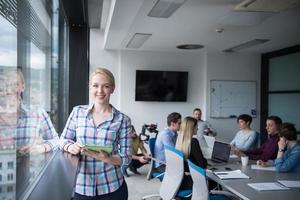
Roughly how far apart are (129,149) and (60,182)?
0.49 m

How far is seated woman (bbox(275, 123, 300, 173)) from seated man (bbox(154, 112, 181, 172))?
1417 millimetres

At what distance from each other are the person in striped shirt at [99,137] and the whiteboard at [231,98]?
6059mm

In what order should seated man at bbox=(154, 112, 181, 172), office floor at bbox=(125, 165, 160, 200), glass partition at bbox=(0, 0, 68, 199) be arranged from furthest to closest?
1. office floor at bbox=(125, 165, 160, 200)
2. seated man at bbox=(154, 112, 181, 172)
3. glass partition at bbox=(0, 0, 68, 199)

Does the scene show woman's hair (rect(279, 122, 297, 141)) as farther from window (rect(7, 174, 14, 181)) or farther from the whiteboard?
the whiteboard

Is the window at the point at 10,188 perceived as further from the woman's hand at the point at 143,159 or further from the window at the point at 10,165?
the woman's hand at the point at 143,159

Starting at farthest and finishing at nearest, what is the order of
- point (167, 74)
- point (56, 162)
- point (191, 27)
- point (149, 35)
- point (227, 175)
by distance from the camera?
point (167, 74)
point (149, 35)
point (191, 27)
point (227, 175)
point (56, 162)

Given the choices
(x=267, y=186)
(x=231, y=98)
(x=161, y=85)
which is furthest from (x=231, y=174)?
(x=231, y=98)

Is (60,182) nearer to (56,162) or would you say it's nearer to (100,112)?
(56,162)

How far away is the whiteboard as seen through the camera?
7469mm

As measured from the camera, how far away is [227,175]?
9.84ft

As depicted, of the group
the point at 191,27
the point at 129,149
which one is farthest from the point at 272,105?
the point at 129,149

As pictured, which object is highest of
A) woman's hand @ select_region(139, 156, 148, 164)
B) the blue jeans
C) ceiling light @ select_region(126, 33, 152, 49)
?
ceiling light @ select_region(126, 33, 152, 49)

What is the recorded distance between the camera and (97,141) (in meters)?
1.57

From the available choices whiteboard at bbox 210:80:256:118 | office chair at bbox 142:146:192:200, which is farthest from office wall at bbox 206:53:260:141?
office chair at bbox 142:146:192:200
